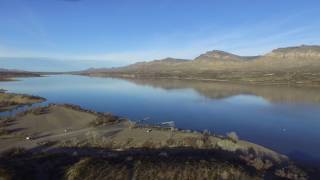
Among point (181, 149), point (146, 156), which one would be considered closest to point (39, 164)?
point (146, 156)

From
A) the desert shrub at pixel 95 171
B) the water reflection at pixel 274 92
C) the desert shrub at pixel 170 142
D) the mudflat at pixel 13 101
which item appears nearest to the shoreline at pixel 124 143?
the desert shrub at pixel 170 142

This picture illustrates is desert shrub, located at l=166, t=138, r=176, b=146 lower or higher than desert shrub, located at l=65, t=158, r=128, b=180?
lower

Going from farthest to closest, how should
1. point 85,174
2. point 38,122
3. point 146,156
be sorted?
point 38,122
point 146,156
point 85,174

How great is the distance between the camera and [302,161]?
2272cm

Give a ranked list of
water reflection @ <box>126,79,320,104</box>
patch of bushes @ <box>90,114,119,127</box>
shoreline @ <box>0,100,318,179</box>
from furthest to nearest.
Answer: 1. water reflection @ <box>126,79,320,104</box>
2. patch of bushes @ <box>90,114,119,127</box>
3. shoreline @ <box>0,100,318,179</box>

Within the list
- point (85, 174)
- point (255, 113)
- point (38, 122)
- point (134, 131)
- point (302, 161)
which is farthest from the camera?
point (255, 113)

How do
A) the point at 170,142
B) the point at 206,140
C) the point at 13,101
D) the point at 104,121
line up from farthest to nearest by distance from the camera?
the point at 13,101
the point at 104,121
the point at 206,140
the point at 170,142

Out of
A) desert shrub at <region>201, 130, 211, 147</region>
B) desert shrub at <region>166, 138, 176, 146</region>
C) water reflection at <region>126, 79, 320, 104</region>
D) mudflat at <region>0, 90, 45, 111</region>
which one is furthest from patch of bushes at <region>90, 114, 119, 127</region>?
water reflection at <region>126, 79, 320, 104</region>

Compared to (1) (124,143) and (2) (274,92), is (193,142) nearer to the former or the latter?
(1) (124,143)

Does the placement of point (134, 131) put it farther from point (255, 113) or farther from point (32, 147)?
point (255, 113)

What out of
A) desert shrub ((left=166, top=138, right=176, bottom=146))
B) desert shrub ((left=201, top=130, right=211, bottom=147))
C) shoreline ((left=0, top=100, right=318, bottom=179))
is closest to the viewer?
shoreline ((left=0, top=100, right=318, bottom=179))

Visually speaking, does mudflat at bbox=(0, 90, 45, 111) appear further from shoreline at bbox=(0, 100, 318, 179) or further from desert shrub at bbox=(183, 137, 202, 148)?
desert shrub at bbox=(183, 137, 202, 148)

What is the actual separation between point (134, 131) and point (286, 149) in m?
11.0

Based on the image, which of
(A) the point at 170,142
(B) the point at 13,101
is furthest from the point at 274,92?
(A) the point at 170,142
